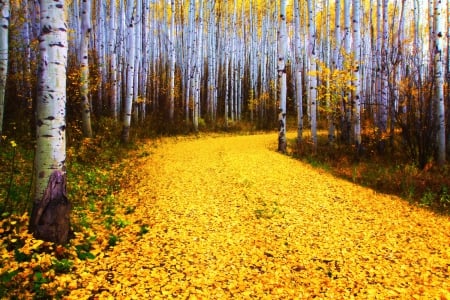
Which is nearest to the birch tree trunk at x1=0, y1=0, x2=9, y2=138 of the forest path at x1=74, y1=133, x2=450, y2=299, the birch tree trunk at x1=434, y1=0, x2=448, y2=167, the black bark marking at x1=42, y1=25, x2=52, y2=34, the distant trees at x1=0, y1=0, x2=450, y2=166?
the distant trees at x1=0, y1=0, x2=450, y2=166

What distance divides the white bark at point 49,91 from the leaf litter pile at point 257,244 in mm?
1012

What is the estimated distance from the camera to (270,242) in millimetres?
4457

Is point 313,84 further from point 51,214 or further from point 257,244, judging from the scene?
point 51,214

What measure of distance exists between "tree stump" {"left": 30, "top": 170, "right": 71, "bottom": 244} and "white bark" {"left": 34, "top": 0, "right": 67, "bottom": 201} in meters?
0.07

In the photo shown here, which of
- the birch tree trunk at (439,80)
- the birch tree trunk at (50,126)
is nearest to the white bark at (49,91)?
the birch tree trunk at (50,126)

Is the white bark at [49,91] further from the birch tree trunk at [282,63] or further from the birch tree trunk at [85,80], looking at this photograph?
the birch tree trunk at [282,63]

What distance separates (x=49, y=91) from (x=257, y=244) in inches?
126

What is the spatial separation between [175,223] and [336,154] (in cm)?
694

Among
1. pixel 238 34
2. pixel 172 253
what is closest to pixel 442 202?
pixel 172 253

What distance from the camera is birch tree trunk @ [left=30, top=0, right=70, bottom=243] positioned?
145 inches

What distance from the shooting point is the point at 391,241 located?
15.0ft

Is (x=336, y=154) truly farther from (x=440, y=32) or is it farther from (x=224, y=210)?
(x=224, y=210)

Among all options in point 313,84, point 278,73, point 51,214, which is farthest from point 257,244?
point 278,73

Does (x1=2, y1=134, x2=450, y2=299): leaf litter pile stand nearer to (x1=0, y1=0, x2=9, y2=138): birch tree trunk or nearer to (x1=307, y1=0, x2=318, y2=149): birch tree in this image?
(x1=0, y1=0, x2=9, y2=138): birch tree trunk
